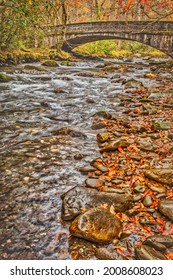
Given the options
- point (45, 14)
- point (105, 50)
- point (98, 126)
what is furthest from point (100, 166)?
point (105, 50)

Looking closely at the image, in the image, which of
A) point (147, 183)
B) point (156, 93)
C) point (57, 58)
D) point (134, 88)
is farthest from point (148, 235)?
point (57, 58)

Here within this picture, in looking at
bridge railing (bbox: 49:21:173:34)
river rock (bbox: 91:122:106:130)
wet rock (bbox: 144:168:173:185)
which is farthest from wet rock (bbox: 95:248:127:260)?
bridge railing (bbox: 49:21:173:34)

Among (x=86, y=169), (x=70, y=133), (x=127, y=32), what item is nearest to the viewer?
(x=86, y=169)

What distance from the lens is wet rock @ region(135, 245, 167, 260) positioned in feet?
7.22

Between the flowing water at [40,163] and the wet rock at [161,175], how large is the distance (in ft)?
3.54

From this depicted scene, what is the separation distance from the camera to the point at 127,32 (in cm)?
2273

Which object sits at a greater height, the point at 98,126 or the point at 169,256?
the point at 98,126

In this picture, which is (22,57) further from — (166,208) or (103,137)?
(166,208)

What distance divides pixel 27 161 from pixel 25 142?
0.94m

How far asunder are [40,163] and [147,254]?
2.55 m

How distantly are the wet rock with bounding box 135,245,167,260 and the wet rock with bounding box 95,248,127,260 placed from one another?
0.15 metres

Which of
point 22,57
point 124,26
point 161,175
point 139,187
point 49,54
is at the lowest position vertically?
point 139,187

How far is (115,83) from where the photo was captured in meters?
13.3
